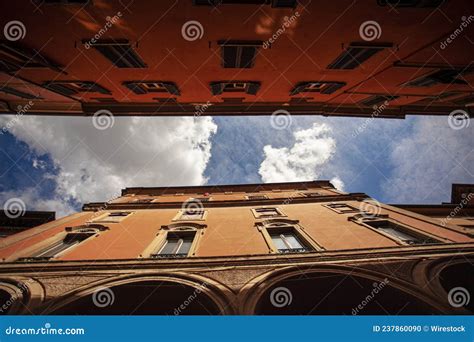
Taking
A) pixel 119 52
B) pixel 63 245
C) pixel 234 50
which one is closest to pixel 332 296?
pixel 234 50

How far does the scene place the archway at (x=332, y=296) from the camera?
6547mm

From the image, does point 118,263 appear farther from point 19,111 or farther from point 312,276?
point 19,111

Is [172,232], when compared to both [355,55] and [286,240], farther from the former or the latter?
[355,55]

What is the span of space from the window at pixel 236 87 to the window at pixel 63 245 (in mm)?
8793

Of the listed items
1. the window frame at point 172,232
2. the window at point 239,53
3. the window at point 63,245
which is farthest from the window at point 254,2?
the window at point 63,245

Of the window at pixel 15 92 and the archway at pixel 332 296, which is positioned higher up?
the window at pixel 15 92

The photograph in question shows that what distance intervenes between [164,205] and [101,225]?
4.71 m

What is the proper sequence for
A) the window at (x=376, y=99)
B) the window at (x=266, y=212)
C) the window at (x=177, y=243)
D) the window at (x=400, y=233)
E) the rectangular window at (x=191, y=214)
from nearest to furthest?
the window at (x=400, y=233)
the window at (x=177, y=243)
the window at (x=376, y=99)
the rectangular window at (x=191, y=214)
the window at (x=266, y=212)

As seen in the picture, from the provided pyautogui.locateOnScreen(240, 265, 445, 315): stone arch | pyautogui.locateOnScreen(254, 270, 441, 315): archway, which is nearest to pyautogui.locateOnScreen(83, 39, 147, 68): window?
pyautogui.locateOnScreen(240, 265, 445, 315): stone arch

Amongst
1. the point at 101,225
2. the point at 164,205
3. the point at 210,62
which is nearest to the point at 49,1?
the point at 210,62

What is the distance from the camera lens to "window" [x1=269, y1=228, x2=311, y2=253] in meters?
9.28

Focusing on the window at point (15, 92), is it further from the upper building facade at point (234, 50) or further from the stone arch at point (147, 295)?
the stone arch at point (147, 295)

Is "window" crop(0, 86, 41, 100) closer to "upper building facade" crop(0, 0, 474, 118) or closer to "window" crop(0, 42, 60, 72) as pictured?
"upper building facade" crop(0, 0, 474, 118)

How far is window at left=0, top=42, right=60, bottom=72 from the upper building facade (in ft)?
0.11
